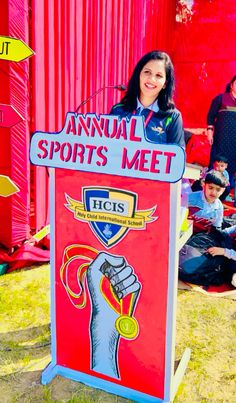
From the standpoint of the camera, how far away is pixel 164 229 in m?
2.01

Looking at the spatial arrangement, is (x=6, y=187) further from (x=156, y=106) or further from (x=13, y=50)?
(x=156, y=106)

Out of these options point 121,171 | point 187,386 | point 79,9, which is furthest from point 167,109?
point 79,9

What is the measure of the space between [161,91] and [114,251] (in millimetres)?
1228

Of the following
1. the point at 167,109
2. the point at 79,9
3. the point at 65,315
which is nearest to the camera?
the point at 65,315

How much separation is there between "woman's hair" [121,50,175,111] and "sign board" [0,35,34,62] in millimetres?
931

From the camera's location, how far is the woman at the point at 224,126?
575 centimetres

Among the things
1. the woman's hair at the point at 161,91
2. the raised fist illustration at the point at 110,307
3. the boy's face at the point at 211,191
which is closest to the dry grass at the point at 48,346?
the raised fist illustration at the point at 110,307

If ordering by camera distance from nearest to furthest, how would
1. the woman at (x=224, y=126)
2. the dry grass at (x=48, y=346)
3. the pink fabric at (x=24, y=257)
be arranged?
the dry grass at (x=48, y=346) → the pink fabric at (x=24, y=257) → the woman at (x=224, y=126)

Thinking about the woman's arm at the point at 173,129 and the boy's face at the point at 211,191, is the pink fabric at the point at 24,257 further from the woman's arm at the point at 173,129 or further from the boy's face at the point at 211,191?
the woman's arm at the point at 173,129

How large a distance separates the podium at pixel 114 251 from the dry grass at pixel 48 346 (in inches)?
5.6

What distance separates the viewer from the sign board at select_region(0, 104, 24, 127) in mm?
3740

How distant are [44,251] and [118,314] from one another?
1923mm

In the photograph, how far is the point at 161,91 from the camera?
9.56 feet

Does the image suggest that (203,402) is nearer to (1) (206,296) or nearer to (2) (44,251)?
(1) (206,296)
